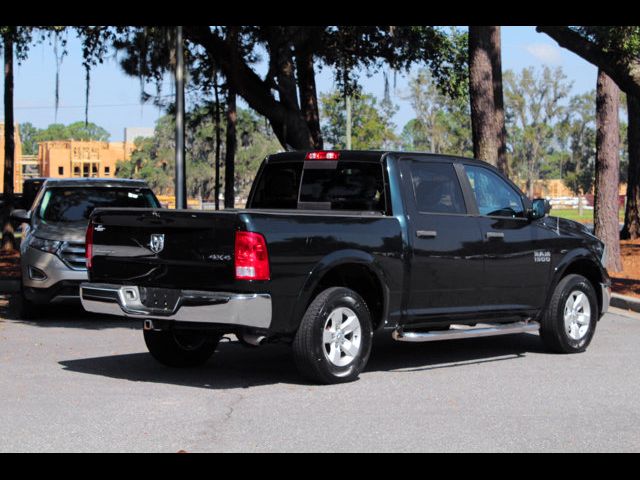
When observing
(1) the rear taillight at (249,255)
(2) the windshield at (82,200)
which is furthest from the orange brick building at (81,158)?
(1) the rear taillight at (249,255)

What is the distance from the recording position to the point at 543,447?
6.65m

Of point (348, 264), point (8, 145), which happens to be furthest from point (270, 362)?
point (8, 145)

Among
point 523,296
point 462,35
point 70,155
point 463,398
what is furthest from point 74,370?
point 70,155

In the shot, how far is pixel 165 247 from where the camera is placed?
8.87 metres

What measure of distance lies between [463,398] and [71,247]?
22.7 feet

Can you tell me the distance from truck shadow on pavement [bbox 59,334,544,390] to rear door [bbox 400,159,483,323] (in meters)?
0.67

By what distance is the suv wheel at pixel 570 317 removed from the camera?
1103 cm

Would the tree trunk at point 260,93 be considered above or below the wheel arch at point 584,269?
above

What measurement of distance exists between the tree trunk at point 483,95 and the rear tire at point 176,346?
10.8 m

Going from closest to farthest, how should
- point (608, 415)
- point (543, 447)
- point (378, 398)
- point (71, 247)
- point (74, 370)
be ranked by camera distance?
1. point (543, 447)
2. point (608, 415)
3. point (378, 398)
4. point (74, 370)
5. point (71, 247)

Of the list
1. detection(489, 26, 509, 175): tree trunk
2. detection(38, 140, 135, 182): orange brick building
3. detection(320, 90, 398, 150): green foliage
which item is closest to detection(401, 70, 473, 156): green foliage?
detection(320, 90, 398, 150): green foliage

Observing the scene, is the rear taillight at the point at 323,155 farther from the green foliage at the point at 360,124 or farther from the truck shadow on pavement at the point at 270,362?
the green foliage at the point at 360,124

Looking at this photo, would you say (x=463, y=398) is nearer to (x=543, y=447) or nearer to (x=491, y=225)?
A: (x=543, y=447)

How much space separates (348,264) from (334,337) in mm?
660
